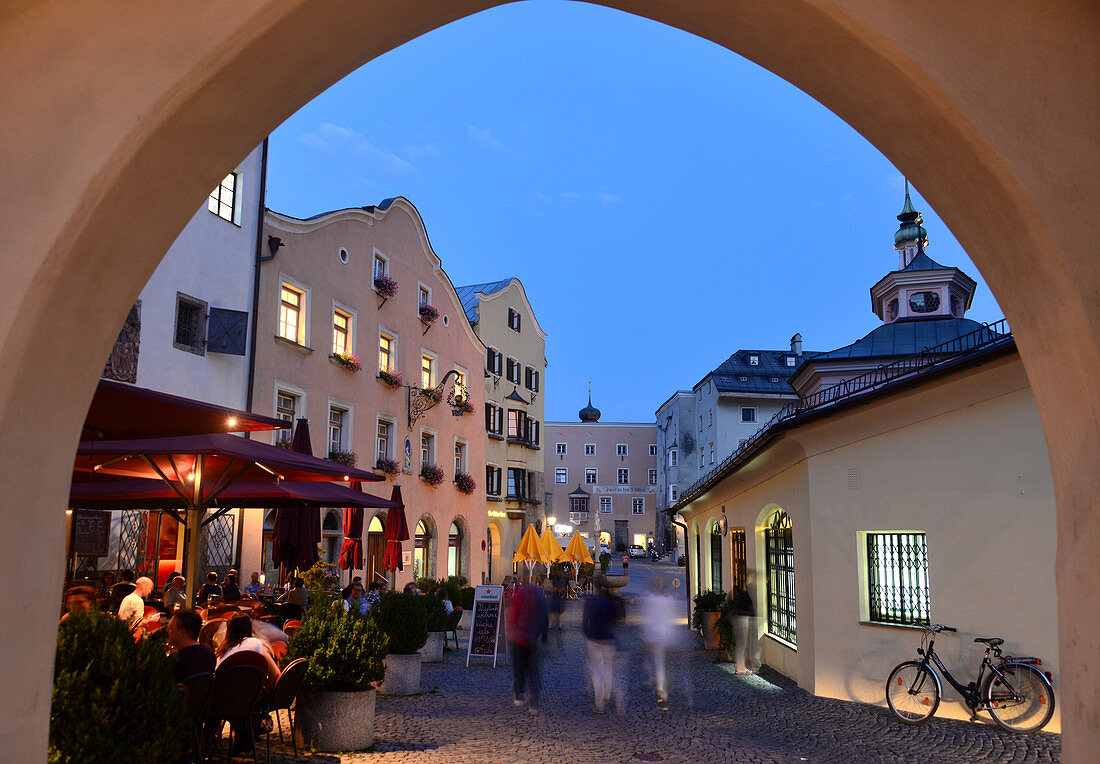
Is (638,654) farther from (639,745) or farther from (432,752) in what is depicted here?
(432,752)

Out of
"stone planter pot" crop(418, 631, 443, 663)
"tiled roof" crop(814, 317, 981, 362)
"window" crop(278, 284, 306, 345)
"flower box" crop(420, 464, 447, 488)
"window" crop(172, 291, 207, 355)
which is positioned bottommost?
"stone planter pot" crop(418, 631, 443, 663)

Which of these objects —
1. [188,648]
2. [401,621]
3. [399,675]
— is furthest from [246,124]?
[399,675]

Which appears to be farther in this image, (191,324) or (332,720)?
(191,324)

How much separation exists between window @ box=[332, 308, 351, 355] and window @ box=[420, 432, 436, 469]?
5114 mm

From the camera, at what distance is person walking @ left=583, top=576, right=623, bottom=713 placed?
988 centimetres

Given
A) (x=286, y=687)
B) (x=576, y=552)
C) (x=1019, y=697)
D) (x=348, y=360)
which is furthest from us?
(x=576, y=552)

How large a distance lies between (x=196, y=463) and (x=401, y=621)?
348cm

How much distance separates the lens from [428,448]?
27094 mm

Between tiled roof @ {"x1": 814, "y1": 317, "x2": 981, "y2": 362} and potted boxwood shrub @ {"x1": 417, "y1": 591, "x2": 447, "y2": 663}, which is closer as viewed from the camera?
potted boxwood shrub @ {"x1": 417, "y1": 591, "x2": 447, "y2": 663}

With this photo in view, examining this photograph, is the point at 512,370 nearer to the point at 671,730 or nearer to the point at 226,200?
the point at 226,200

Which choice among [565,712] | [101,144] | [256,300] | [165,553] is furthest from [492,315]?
[101,144]

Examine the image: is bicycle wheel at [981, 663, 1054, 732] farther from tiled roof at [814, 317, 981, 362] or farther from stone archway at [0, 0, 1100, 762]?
tiled roof at [814, 317, 981, 362]

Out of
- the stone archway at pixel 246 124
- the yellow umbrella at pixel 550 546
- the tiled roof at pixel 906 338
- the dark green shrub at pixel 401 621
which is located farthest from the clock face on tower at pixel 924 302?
the stone archway at pixel 246 124

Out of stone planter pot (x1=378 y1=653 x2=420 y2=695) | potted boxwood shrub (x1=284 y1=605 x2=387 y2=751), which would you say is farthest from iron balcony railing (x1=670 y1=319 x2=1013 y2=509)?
potted boxwood shrub (x1=284 y1=605 x2=387 y2=751)
